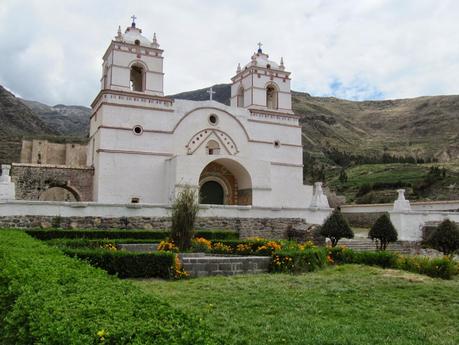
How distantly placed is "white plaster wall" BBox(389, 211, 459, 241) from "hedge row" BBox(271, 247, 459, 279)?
8.48 meters

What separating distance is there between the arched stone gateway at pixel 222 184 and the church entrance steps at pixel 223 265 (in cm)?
1365

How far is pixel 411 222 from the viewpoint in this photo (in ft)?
67.9

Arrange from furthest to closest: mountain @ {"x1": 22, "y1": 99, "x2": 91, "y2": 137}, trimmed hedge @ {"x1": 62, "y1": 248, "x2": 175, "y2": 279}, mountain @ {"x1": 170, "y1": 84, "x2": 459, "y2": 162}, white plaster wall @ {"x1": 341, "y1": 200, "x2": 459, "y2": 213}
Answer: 1. mountain @ {"x1": 22, "y1": 99, "x2": 91, "y2": 137}
2. mountain @ {"x1": 170, "y1": 84, "x2": 459, "y2": 162}
3. white plaster wall @ {"x1": 341, "y1": 200, "x2": 459, "y2": 213}
4. trimmed hedge @ {"x1": 62, "y1": 248, "x2": 175, "y2": 279}

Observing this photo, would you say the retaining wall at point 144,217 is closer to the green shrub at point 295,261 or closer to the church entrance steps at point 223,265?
the church entrance steps at point 223,265

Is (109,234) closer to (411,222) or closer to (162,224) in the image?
(162,224)

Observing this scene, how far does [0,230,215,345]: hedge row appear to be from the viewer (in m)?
3.39

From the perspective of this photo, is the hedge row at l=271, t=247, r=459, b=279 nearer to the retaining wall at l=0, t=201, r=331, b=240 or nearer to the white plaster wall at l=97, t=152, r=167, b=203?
the retaining wall at l=0, t=201, r=331, b=240

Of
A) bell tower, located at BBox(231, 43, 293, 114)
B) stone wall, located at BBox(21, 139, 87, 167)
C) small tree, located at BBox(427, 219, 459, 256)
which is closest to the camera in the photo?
small tree, located at BBox(427, 219, 459, 256)

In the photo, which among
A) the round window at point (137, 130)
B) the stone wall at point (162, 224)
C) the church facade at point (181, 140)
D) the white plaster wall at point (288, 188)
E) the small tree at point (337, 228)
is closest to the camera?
the stone wall at point (162, 224)

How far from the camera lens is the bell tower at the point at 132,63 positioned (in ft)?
77.9

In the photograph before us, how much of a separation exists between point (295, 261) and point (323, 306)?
3798 mm

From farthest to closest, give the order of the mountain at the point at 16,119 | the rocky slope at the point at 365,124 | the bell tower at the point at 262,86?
the rocky slope at the point at 365,124, the mountain at the point at 16,119, the bell tower at the point at 262,86

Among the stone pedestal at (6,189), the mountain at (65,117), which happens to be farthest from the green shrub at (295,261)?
the mountain at (65,117)

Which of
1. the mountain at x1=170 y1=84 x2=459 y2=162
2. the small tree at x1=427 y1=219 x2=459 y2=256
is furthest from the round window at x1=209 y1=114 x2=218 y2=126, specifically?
the mountain at x1=170 y1=84 x2=459 y2=162
